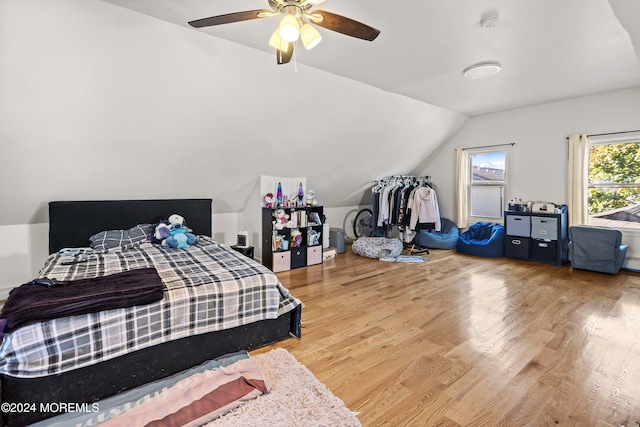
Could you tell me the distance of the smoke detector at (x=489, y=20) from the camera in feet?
7.46

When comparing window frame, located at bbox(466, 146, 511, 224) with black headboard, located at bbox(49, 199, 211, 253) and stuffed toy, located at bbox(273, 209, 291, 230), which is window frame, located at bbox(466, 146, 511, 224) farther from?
black headboard, located at bbox(49, 199, 211, 253)

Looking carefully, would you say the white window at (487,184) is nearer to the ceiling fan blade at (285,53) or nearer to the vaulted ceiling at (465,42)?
the vaulted ceiling at (465,42)

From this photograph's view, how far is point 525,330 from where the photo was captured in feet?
8.52

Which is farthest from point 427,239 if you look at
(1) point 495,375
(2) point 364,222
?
(1) point 495,375

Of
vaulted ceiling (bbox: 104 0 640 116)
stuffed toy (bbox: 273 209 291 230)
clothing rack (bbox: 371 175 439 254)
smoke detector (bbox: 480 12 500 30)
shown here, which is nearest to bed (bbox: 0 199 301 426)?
stuffed toy (bbox: 273 209 291 230)

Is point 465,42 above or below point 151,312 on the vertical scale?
above

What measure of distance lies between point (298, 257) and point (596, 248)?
163 inches

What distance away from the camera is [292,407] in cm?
170

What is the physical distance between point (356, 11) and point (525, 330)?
2.93 meters

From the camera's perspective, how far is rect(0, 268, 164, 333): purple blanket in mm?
1604

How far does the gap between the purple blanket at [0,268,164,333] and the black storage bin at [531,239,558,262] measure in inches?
207

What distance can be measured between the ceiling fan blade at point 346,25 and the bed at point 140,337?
5.82ft

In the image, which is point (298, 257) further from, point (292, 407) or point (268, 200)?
point (292, 407)

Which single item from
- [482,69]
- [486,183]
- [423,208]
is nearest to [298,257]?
[423,208]
